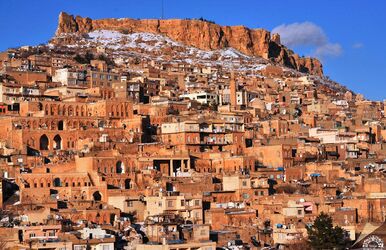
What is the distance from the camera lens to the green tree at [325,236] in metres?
36.7

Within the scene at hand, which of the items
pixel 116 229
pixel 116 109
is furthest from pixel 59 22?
pixel 116 229

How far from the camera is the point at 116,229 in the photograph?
1549 inches

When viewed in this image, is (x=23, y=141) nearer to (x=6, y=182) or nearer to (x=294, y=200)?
(x=6, y=182)

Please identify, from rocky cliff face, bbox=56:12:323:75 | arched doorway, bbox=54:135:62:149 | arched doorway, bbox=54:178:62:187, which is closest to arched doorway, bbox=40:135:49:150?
arched doorway, bbox=54:135:62:149

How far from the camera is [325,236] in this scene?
36.9m

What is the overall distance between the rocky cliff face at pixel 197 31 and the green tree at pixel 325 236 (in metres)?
73.6

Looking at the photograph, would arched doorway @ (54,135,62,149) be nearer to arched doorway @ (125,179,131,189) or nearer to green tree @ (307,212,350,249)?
arched doorway @ (125,179,131,189)

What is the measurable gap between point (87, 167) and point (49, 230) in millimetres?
10632

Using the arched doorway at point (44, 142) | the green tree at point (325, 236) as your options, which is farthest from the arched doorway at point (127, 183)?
the green tree at point (325, 236)

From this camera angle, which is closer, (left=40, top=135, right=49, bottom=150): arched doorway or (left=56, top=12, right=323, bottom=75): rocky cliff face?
(left=40, top=135, right=49, bottom=150): arched doorway

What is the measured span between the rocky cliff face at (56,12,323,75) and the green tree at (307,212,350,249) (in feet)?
241

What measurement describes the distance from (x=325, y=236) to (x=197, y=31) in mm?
80068

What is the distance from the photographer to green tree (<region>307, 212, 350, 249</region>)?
120 feet

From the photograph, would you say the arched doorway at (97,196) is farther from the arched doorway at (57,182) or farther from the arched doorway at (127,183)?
the arched doorway at (127,183)
